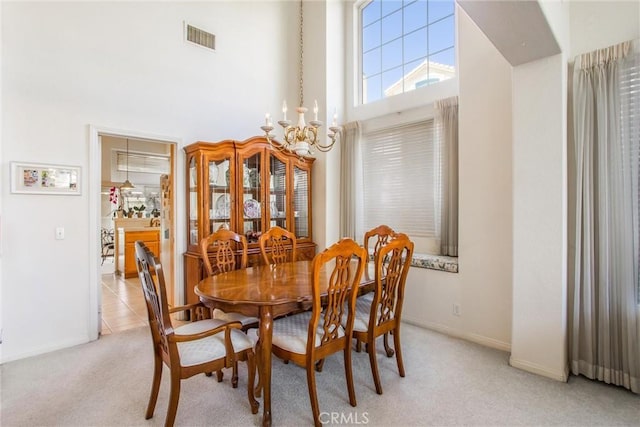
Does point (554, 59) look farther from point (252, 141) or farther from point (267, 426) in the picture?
point (267, 426)

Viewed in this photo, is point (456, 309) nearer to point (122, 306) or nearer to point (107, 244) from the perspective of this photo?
point (122, 306)

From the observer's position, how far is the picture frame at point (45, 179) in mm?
2650

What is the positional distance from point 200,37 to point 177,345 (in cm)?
353

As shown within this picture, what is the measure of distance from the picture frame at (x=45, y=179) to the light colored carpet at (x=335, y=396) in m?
1.44

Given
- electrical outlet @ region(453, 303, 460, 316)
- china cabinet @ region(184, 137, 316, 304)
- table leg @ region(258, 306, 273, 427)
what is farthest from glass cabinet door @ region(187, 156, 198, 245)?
electrical outlet @ region(453, 303, 460, 316)

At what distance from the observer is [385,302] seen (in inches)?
90.4

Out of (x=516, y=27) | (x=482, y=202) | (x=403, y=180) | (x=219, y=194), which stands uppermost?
(x=516, y=27)

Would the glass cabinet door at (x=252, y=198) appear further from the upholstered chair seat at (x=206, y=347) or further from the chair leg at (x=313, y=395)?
the chair leg at (x=313, y=395)

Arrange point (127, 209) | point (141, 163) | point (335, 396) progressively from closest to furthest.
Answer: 1. point (335, 396)
2. point (141, 163)
3. point (127, 209)

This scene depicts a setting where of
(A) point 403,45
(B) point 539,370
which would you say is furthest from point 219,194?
(B) point 539,370

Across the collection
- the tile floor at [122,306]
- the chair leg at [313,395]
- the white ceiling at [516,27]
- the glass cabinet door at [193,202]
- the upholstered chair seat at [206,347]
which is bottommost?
the tile floor at [122,306]

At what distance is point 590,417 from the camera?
1910mm

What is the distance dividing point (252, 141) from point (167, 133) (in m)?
0.93

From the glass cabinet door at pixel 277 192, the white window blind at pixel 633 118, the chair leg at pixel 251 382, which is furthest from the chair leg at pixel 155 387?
the white window blind at pixel 633 118
